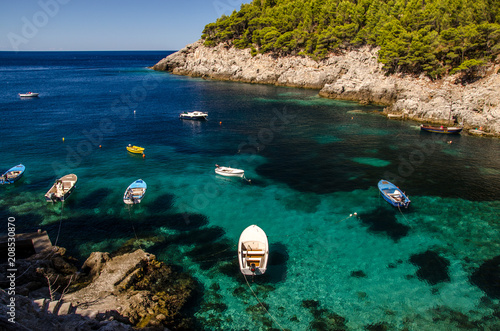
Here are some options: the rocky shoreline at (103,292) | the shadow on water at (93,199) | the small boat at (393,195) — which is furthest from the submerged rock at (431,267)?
the shadow on water at (93,199)

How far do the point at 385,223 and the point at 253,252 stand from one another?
1592cm

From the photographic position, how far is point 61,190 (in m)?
33.7

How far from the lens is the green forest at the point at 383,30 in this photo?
74.2 meters

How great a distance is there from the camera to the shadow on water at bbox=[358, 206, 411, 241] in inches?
1176

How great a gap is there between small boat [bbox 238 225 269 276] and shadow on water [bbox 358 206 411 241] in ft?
41.3

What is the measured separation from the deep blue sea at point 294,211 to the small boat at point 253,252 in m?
1.40

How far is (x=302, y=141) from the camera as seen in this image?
5688 cm

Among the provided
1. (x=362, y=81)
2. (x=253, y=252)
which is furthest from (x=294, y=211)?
(x=362, y=81)

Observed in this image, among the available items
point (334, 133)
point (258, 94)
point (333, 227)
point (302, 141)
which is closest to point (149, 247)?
point (333, 227)

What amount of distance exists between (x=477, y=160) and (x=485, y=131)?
1845 centimetres

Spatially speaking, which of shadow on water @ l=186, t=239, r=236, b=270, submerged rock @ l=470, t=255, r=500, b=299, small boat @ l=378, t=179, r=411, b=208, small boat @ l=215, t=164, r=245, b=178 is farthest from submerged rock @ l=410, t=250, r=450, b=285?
small boat @ l=215, t=164, r=245, b=178

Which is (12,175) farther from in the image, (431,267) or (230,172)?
(431,267)

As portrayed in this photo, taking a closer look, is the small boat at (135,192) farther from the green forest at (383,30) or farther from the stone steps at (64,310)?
the green forest at (383,30)

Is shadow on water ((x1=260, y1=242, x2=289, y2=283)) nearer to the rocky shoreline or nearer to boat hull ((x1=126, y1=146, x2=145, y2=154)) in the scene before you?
the rocky shoreline
